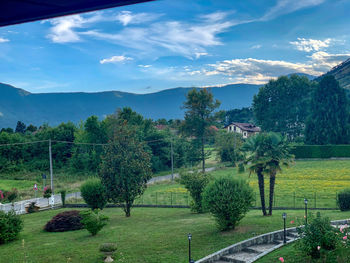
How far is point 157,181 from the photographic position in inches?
2180

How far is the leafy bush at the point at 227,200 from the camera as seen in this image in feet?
61.1

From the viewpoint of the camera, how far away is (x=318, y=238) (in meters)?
11.8

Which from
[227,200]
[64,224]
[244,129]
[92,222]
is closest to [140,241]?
[92,222]

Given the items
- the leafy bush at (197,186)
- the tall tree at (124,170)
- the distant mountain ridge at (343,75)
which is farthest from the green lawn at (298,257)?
the distant mountain ridge at (343,75)

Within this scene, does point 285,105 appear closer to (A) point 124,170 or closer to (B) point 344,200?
(B) point 344,200

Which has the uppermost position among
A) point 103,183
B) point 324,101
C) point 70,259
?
point 324,101

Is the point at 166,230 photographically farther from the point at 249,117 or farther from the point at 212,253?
the point at 249,117

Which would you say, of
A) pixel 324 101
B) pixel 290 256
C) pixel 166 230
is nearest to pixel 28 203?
pixel 166 230

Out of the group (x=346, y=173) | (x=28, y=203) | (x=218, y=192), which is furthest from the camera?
(x=346, y=173)

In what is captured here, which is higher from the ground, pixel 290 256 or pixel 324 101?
pixel 324 101

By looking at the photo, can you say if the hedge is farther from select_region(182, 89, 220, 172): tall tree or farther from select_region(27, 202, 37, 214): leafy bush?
select_region(27, 202, 37, 214): leafy bush

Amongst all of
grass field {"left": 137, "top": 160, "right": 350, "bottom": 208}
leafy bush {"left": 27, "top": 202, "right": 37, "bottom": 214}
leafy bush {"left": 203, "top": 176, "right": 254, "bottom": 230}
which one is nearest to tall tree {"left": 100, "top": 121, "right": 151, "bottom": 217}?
grass field {"left": 137, "top": 160, "right": 350, "bottom": 208}

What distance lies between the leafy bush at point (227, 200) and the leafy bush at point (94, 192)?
41.5ft

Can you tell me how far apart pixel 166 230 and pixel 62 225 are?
745 centimetres
